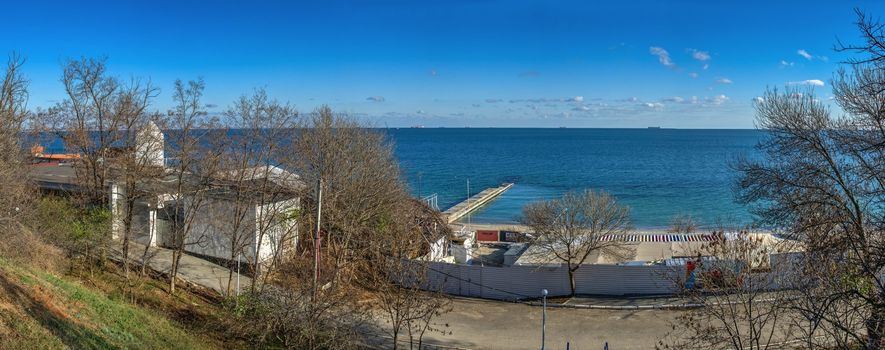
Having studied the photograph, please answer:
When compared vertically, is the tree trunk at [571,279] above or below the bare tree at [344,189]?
below

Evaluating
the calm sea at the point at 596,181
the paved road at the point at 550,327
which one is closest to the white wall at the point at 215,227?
the calm sea at the point at 596,181

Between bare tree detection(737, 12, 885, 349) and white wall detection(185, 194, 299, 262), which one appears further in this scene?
white wall detection(185, 194, 299, 262)

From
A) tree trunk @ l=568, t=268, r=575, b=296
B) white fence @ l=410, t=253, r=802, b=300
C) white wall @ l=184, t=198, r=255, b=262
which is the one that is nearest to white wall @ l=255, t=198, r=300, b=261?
white wall @ l=184, t=198, r=255, b=262

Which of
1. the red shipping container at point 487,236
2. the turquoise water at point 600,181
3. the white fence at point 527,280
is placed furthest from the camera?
the turquoise water at point 600,181

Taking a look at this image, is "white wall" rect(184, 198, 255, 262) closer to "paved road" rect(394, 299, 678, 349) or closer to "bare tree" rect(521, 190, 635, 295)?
"paved road" rect(394, 299, 678, 349)

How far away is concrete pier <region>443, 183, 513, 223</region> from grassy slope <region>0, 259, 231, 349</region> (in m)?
32.9

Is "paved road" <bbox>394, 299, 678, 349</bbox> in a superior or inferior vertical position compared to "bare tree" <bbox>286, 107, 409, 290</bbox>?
inferior

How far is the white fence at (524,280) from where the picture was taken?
2480 cm

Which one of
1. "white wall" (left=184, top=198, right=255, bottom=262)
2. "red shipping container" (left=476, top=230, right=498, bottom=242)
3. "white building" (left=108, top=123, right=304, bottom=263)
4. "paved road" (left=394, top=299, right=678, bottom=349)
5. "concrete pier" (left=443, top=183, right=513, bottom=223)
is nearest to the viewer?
"paved road" (left=394, top=299, right=678, bottom=349)

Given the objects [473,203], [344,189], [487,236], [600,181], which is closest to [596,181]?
[600,181]

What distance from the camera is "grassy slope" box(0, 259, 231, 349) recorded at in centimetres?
1014

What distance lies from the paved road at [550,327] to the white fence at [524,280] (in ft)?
5.36

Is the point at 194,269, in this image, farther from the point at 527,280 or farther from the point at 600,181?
the point at 600,181

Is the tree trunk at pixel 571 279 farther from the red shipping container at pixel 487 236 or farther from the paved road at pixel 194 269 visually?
the red shipping container at pixel 487 236
